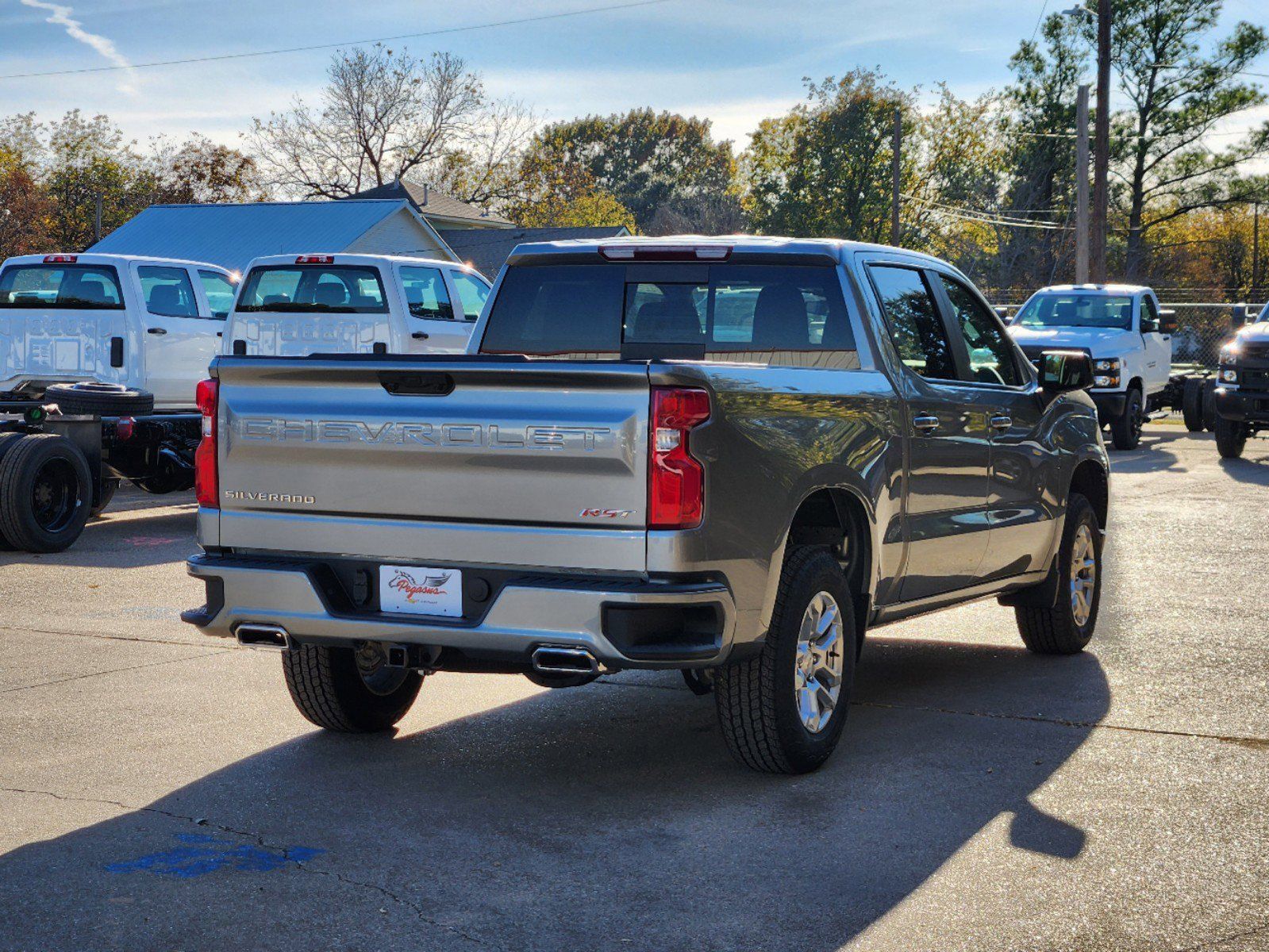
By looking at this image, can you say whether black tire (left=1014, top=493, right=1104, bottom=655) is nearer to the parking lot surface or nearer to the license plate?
the parking lot surface

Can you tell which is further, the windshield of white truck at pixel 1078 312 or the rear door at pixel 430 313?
the windshield of white truck at pixel 1078 312

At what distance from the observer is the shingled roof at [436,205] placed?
55.9m

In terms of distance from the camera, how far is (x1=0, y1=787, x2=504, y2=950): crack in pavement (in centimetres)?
416

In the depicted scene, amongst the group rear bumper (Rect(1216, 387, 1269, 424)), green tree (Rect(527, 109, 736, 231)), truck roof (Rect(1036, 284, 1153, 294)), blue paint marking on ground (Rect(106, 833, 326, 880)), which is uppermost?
green tree (Rect(527, 109, 736, 231))

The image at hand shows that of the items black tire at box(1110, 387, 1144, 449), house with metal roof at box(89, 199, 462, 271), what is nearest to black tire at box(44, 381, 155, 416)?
black tire at box(1110, 387, 1144, 449)

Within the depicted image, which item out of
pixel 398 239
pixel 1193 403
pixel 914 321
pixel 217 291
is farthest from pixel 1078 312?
pixel 398 239

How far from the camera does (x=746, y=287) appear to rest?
6.59 m

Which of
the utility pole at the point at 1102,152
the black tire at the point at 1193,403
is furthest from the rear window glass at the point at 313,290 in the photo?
the utility pole at the point at 1102,152

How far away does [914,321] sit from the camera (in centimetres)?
685

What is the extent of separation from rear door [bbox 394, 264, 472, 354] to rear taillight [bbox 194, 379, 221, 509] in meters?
10.3

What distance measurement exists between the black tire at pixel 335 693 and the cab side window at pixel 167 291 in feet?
32.0

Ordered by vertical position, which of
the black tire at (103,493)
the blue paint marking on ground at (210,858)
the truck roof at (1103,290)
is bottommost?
the blue paint marking on ground at (210,858)

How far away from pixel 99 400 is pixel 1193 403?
61.6 feet

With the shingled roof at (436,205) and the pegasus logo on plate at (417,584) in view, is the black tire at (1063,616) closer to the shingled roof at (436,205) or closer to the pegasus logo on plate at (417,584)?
the pegasus logo on plate at (417,584)
